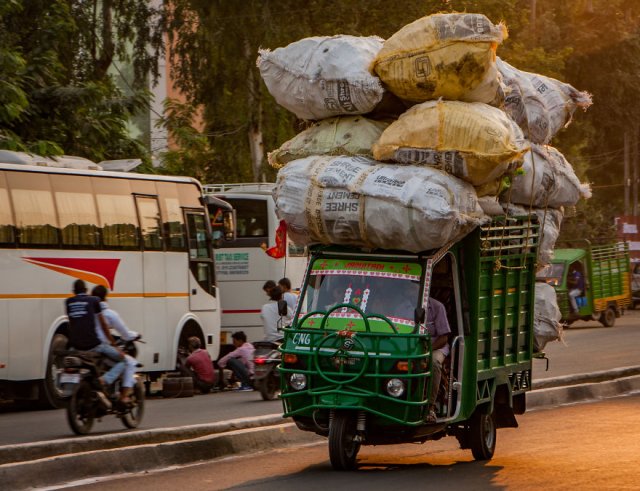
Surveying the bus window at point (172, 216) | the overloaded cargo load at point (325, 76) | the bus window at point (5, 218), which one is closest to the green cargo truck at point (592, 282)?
the bus window at point (172, 216)

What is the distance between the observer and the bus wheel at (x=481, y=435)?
11398 mm

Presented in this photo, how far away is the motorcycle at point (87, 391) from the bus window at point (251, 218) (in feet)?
39.4

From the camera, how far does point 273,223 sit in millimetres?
25469

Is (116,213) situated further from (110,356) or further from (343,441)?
(343,441)

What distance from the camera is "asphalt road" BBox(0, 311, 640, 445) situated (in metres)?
14.3

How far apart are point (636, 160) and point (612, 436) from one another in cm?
5041

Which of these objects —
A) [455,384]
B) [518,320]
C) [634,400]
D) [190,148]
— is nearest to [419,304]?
[455,384]

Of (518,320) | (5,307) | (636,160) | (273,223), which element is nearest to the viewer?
(518,320)

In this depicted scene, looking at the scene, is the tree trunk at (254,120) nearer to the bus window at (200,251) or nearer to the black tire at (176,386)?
the bus window at (200,251)

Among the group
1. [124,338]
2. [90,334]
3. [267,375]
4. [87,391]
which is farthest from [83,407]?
[267,375]

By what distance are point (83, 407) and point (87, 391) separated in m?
0.19

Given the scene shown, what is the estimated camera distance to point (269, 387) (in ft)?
57.2

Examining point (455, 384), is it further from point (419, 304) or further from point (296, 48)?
point (296, 48)

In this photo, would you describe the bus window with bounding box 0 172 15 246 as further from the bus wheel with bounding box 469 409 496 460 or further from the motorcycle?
the bus wheel with bounding box 469 409 496 460
